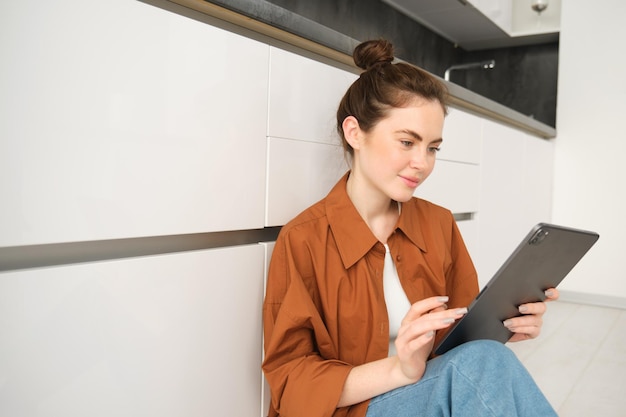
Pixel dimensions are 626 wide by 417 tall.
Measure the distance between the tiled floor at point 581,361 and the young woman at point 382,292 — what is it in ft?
2.73

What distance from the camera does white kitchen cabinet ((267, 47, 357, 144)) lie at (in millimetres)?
1152

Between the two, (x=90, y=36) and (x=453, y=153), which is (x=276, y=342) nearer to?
(x=90, y=36)

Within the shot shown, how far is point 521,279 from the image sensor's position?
95 centimetres

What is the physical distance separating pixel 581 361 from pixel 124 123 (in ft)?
6.64

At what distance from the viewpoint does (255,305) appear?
1.12 meters

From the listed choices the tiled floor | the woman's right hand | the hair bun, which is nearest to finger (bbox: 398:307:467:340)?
the woman's right hand

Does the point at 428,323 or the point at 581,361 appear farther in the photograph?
the point at 581,361

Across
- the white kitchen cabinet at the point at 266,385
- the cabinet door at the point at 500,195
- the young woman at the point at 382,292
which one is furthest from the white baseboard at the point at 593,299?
the white kitchen cabinet at the point at 266,385

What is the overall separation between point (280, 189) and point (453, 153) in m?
1.06

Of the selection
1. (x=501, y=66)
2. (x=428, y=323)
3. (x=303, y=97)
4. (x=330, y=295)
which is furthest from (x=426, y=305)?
A: (x=501, y=66)

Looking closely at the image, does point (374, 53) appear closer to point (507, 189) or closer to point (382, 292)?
point (382, 292)

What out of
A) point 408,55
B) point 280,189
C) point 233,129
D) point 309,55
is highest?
point 408,55

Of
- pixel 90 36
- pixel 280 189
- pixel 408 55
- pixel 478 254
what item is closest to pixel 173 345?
pixel 280 189

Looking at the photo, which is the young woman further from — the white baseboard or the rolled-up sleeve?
the white baseboard
